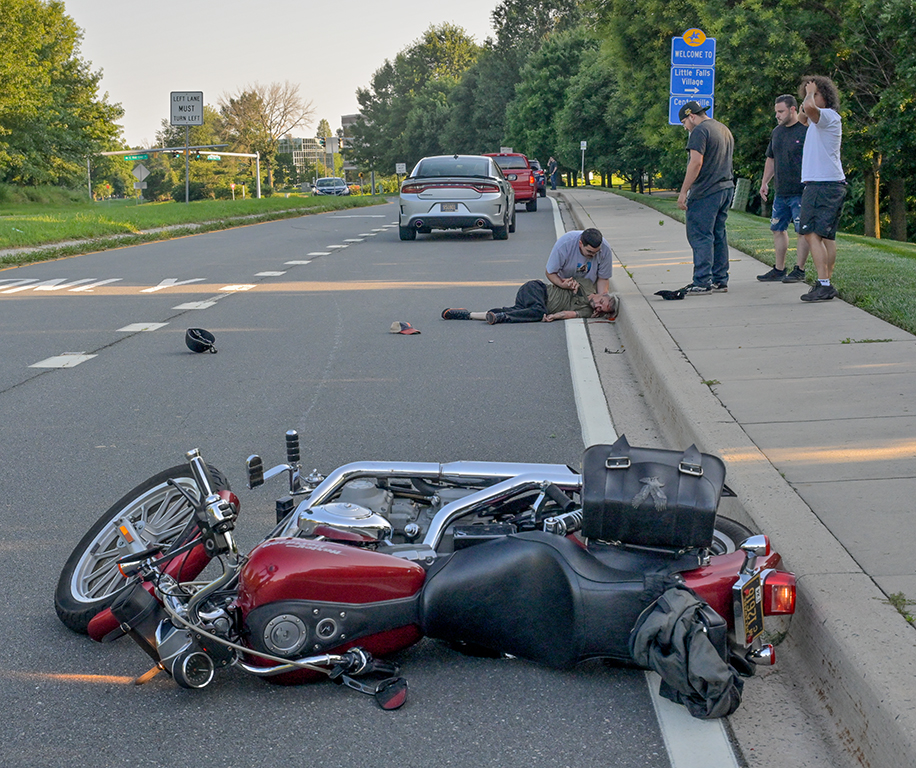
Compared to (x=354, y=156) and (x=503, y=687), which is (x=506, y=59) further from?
(x=503, y=687)

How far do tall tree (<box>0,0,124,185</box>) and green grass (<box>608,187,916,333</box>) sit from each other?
41.4 meters

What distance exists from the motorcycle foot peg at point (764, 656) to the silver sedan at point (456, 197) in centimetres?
1749

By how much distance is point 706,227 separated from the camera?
11094 millimetres

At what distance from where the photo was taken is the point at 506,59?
97938mm

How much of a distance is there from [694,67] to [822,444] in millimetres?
14490

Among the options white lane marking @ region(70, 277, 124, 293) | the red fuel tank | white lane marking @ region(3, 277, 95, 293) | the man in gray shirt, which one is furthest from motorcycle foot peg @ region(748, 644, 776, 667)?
white lane marking @ region(3, 277, 95, 293)

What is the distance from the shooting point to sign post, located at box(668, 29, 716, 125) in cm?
1819

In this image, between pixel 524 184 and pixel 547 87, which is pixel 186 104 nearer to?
pixel 524 184

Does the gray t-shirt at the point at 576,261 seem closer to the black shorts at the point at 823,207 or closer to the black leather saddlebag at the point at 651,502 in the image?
the black shorts at the point at 823,207

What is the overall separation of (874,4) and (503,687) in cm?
2012

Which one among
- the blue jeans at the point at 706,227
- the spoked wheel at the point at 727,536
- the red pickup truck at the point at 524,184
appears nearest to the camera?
the spoked wheel at the point at 727,536

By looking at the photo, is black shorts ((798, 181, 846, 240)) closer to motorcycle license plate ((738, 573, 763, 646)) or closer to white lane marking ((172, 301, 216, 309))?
white lane marking ((172, 301, 216, 309))

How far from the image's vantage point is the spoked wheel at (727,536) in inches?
144

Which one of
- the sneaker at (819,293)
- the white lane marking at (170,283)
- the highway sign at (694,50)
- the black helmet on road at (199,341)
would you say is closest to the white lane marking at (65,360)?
the black helmet on road at (199,341)
